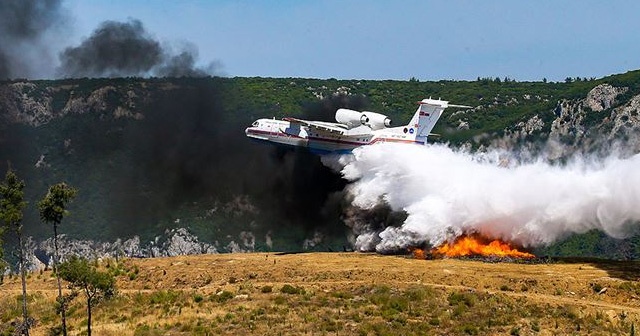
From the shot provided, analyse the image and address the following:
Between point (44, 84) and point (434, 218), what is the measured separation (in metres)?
99.4

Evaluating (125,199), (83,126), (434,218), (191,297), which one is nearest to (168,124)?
(125,199)

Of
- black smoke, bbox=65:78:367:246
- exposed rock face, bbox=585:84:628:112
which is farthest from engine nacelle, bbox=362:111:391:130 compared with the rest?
exposed rock face, bbox=585:84:628:112

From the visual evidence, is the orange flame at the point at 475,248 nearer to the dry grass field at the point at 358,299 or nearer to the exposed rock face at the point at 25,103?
the dry grass field at the point at 358,299

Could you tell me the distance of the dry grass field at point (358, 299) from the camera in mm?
54406

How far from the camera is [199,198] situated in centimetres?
10831

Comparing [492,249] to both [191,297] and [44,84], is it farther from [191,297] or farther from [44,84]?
[44,84]

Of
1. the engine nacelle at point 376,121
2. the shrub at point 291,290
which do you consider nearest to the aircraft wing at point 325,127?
the engine nacelle at point 376,121

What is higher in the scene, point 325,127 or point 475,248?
point 325,127

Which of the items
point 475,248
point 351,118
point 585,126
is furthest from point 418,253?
point 585,126

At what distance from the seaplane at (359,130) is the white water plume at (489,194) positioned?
240 centimetres

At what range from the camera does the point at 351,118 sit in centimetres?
8925

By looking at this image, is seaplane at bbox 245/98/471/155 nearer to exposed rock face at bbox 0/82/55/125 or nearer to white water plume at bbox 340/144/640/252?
white water plume at bbox 340/144/640/252

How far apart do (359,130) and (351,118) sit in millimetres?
1426

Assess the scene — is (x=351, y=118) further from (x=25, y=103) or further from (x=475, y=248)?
(x=25, y=103)
